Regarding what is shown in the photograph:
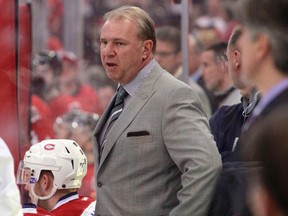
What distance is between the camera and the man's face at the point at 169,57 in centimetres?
799

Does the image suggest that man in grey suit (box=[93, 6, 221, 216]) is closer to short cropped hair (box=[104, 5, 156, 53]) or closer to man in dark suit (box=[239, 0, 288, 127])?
short cropped hair (box=[104, 5, 156, 53])

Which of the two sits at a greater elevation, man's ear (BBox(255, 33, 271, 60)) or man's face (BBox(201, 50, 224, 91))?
man's ear (BBox(255, 33, 271, 60))

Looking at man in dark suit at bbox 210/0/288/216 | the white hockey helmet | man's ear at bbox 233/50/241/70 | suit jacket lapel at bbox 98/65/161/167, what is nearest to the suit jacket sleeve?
suit jacket lapel at bbox 98/65/161/167

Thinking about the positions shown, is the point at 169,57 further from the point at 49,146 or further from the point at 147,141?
the point at 147,141

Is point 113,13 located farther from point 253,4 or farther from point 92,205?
point 253,4

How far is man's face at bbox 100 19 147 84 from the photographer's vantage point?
16.3 feet

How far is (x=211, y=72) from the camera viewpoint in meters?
8.80

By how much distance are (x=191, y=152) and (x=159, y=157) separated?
0.57ft

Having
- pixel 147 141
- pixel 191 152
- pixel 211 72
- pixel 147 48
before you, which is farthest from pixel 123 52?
pixel 211 72

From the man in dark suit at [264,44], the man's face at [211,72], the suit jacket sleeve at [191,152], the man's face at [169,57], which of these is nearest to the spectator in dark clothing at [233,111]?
the suit jacket sleeve at [191,152]

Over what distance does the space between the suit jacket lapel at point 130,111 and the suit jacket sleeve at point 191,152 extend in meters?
0.17

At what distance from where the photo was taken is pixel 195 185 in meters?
4.59

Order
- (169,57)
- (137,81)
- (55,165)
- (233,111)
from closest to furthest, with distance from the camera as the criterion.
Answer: (137,81) → (233,111) → (55,165) → (169,57)

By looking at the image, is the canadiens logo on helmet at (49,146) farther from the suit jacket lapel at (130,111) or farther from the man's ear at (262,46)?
the man's ear at (262,46)
